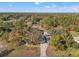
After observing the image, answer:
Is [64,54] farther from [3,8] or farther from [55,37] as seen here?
[3,8]

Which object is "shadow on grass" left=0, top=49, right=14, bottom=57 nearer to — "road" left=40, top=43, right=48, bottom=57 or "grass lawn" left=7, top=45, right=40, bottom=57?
"grass lawn" left=7, top=45, right=40, bottom=57

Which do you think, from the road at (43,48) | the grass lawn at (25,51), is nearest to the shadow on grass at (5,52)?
the grass lawn at (25,51)

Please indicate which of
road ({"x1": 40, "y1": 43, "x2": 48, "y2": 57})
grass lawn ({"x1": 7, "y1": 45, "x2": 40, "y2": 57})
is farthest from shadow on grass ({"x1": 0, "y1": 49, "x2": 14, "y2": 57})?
road ({"x1": 40, "y1": 43, "x2": 48, "y2": 57})

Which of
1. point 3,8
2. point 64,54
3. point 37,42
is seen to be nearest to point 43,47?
point 37,42

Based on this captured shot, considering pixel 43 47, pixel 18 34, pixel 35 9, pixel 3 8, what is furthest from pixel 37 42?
pixel 3 8

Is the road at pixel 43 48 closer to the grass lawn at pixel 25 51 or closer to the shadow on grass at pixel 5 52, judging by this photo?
the grass lawn at pixel 25 51

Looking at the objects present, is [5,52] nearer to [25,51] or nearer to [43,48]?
[25,51]

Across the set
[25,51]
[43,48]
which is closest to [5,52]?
[25,51]

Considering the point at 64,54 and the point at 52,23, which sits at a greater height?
the point at 52,23

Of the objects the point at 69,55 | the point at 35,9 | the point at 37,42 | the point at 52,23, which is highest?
the point at 35,9

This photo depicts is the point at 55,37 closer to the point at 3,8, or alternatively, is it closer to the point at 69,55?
the point at 69,55
